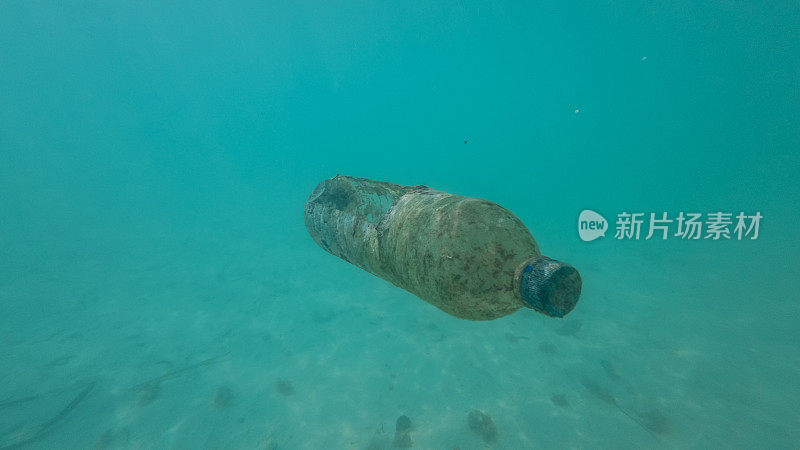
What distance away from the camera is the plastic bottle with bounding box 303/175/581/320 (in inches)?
73.5

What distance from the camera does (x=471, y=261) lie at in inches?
81.2

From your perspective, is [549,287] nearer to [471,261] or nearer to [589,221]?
[471,261]

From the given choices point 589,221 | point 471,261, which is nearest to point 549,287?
point 471,261

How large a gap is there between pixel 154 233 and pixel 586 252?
3687 centimetres

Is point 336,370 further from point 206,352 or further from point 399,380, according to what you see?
point 206,352

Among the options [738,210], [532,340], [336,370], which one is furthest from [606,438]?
[738,210]

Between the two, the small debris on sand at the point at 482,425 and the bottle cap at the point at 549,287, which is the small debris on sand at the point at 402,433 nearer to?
the small debris on sand at the point at 482,425

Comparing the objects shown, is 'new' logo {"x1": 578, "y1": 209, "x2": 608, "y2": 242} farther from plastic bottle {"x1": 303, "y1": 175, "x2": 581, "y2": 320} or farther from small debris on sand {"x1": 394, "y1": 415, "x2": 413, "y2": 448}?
plastic bottle {"x1": 303, "y1": 175, "x2": 581, "y2": 320}

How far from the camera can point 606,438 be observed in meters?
6.98

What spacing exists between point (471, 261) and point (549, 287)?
539 millimetres

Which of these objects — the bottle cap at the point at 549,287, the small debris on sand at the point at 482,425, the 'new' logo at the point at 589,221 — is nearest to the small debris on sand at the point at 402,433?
the small debris on sand at the point at 482,425

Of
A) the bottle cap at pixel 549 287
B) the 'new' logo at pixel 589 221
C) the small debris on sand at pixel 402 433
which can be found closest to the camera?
the bottle cap at pixel 549 287

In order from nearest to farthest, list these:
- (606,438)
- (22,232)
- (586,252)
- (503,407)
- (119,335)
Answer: (606,438) → (503,407) → (119,335) → (586,252) → (22,232)

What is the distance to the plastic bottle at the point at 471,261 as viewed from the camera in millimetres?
1867
